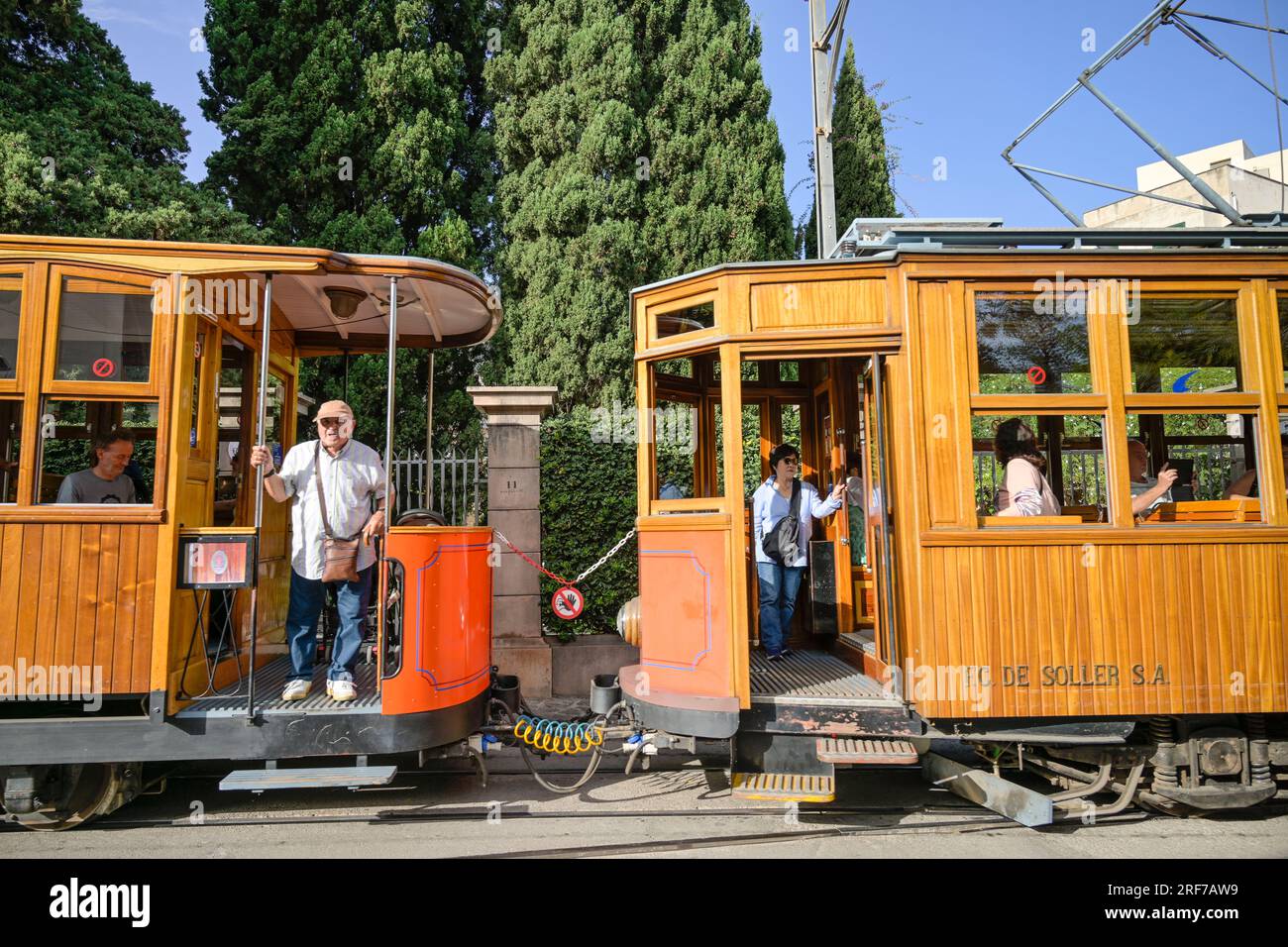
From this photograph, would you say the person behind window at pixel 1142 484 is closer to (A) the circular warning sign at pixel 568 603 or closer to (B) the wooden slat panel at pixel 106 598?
(A) the circular warning sign at pixel 568 603

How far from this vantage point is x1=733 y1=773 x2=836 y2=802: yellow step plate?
12.8 feet

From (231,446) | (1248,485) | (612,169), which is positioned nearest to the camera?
(1248,485)

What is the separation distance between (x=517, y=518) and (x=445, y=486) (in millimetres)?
1174

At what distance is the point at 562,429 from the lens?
7.46 metres

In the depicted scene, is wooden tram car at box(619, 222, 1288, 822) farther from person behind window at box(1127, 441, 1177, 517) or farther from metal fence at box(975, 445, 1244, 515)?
metal fence at box(975, 445, 1244, 515)

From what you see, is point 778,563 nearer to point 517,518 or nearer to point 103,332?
point 517,518

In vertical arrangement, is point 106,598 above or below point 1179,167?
below

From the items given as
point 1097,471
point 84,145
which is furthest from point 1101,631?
point 84,145

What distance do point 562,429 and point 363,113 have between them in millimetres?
7119

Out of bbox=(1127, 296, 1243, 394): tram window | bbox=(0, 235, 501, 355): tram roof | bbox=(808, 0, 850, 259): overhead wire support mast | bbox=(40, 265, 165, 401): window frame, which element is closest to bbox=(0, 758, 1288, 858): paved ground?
bbox=(40, 265, 165, 401): window frame

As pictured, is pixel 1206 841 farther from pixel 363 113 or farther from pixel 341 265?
pixel 363 113

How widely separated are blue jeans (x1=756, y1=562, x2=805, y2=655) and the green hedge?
2113mm

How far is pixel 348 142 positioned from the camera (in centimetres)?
1098
